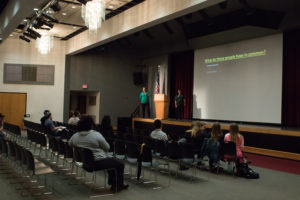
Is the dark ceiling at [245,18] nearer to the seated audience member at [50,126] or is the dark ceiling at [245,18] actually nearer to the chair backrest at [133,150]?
the seated audience member at [50,126]

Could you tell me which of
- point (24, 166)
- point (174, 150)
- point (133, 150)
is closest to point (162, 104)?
point (174, 150)

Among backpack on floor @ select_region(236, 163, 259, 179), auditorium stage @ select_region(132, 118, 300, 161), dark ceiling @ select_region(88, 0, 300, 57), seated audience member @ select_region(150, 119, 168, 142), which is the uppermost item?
dark ceiling @ select_region(88, 0, 300, 57)

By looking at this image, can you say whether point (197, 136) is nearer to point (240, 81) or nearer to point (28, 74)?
point (240, 81)

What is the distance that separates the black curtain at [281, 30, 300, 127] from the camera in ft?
35.2

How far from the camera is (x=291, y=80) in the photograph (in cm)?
1091

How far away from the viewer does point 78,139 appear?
15.9 feet

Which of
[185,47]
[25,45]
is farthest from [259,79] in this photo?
[25,45]

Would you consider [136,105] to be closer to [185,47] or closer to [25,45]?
[185,47]

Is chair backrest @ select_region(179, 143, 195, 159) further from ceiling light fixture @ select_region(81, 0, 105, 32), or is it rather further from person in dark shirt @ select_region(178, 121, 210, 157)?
ceiling light fixture @ select_region(81, 0, 105, 32)

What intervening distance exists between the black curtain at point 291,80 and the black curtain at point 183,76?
4.91m

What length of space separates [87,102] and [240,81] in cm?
982

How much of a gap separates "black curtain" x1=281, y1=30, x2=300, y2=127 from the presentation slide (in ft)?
0.79

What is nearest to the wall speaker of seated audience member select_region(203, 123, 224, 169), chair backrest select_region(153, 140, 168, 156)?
seated audience member select_region(203, 123, 224, 169)

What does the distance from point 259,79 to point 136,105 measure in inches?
324
